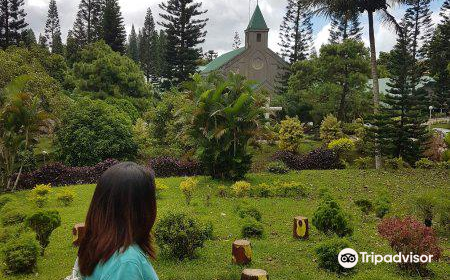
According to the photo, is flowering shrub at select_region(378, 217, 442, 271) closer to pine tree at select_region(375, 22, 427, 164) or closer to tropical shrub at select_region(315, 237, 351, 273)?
tropical shrub at select_region(315, 237, 351, 273)

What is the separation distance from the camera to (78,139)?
14.1 metres

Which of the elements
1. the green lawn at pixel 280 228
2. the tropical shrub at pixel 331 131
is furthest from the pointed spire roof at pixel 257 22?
the green lawn at pixel 280 228

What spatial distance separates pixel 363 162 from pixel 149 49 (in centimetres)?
3899

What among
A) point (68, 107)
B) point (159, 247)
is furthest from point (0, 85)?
point (159, 247)

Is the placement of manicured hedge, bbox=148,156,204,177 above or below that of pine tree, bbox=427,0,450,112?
below

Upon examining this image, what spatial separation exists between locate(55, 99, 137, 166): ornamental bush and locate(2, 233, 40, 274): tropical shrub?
29.7 ft

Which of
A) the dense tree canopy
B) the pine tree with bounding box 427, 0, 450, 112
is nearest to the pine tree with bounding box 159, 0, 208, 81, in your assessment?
the dense tree canopy

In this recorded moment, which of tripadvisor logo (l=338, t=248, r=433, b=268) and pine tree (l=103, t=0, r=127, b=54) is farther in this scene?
pine tree (l=103, t=0, r=127, b=54)

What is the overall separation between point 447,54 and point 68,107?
2421 centimetres

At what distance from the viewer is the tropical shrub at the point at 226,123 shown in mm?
10719

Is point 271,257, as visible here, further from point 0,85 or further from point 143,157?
point 0,85

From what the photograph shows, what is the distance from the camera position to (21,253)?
16.0 feet

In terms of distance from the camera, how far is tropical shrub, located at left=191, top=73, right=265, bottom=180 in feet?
35.2

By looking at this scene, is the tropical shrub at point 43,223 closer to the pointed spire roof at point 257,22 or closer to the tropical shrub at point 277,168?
the tropical shrub at point 277,168
